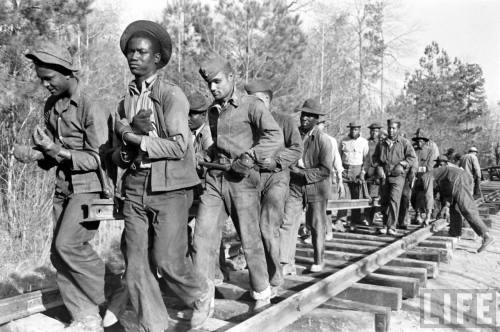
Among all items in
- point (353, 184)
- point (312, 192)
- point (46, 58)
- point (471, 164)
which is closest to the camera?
point (46, 58)

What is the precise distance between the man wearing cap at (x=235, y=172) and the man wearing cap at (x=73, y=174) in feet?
2.84

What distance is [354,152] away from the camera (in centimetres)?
1066

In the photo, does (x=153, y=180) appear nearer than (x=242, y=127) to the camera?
Yes

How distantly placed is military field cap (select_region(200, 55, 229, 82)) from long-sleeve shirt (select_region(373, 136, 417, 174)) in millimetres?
5889

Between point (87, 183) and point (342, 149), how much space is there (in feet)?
25.8

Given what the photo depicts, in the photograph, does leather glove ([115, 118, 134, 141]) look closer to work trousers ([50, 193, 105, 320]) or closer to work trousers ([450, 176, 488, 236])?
work trousers ([50, 193, 105, 320])

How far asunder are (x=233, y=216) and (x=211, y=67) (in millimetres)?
1247

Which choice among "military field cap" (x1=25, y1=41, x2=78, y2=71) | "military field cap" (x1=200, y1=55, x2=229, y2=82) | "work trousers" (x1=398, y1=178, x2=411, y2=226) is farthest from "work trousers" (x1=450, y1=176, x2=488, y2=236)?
"military field cap" (x1=25, y1=41, x2=78, y2=71)

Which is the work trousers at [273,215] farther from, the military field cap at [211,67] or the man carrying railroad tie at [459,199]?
the man carrying railroad tie at [459,199]

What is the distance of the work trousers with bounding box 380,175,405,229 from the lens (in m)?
9.08

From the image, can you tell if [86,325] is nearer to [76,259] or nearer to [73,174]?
[76,259]

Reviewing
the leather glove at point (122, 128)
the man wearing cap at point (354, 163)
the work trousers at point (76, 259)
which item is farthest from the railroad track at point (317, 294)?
the man wearing cap at point (354, 163)

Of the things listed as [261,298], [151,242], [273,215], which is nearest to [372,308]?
[261,298]

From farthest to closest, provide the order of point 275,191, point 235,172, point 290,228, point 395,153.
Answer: point 395,153 < point 290,228 < point 275,191 < point 235,172
